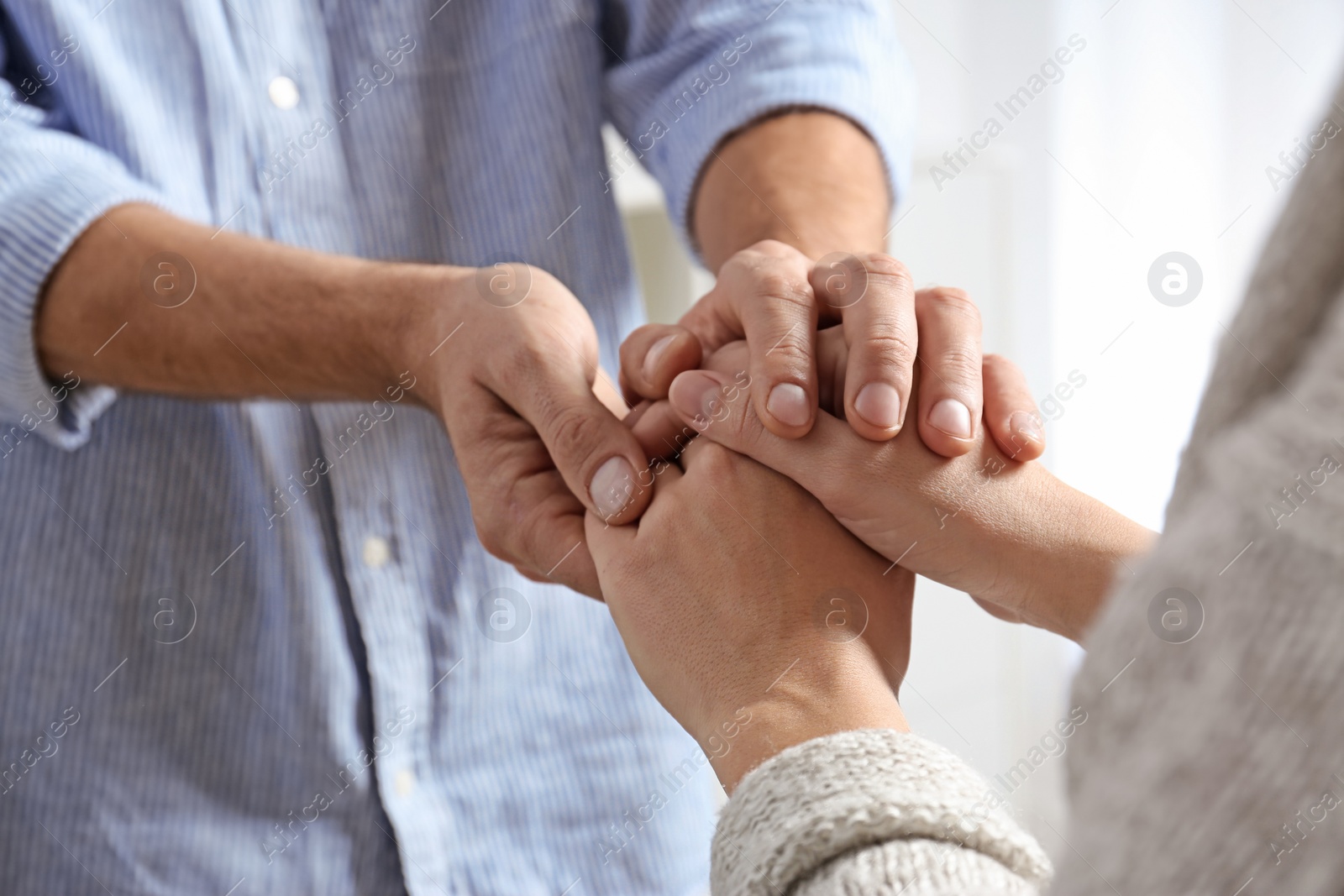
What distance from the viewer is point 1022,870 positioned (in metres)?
0.32

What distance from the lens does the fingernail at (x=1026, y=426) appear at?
0.54m

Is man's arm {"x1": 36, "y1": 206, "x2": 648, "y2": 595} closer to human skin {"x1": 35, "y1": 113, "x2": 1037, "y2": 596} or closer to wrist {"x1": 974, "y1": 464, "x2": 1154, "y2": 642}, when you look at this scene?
human skin {"x1": 35, "y1": 113, "x2": 1037, "y2": 596}

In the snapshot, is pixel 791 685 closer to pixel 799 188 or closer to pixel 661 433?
pixel 661 433

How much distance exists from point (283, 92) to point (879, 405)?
1.48 ft

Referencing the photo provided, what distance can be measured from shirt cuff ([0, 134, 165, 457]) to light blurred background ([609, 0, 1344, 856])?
2.73ft

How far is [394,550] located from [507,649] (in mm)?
104

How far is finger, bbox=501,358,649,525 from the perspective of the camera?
0.55 metres

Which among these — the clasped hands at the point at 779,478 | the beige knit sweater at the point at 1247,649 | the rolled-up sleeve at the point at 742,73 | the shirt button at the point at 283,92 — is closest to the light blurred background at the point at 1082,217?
the rolled-up sleeve at the point at 742,73

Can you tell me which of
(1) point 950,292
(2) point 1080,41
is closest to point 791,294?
(1) point 950,292

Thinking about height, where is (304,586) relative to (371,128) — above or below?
below

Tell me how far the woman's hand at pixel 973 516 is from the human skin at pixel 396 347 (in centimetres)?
6

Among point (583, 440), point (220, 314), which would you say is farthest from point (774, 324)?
point (220, 314)

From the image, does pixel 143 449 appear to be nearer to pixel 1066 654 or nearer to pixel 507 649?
pixel 507 649

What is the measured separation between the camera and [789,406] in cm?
53
